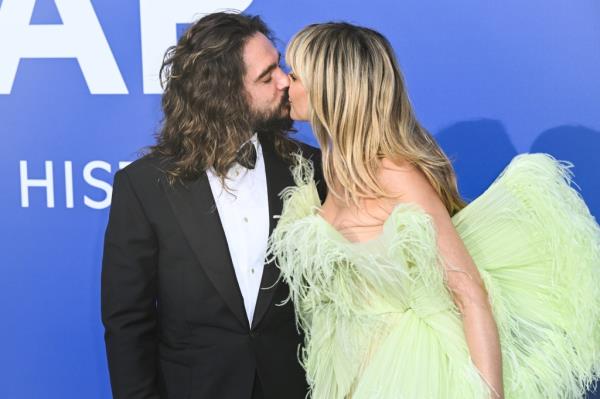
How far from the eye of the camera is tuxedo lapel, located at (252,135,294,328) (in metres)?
1.61

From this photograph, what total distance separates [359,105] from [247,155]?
17.2 inches

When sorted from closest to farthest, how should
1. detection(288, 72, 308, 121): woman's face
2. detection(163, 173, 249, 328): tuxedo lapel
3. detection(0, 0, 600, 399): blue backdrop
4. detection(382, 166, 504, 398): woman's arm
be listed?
detection(382, 166, 504, 398): woman's arm, detection(288, 72, 308, 121): woman's face, detection(163, 173, 249, 328): tuxedo lapel, detection(0, 0, 600, 399): blue backdrop

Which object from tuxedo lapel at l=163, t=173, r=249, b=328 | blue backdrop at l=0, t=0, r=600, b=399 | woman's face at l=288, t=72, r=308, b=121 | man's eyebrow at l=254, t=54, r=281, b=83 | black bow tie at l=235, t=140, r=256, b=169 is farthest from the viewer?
blue backdrop at l=0, t=0, r=600, b=399

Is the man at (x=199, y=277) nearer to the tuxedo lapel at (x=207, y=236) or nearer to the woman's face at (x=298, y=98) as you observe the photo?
the tuxedo lapel at (x=207, y=236)

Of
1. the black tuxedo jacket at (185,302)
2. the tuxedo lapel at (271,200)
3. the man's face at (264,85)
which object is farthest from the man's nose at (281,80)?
the black tuxedo jacket at (185,302)

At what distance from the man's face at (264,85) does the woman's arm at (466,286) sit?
0.51 m

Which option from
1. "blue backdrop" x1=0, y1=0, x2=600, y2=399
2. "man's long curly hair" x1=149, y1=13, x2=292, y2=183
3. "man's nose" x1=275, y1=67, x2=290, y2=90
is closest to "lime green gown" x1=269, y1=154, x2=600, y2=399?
"man's long curly hair" x1=149, y1=13, x2=292, y2=183

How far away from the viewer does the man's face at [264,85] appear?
1812mm

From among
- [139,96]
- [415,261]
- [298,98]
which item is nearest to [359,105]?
[298,98]

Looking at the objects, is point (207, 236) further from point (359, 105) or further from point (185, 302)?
point (359, 105)

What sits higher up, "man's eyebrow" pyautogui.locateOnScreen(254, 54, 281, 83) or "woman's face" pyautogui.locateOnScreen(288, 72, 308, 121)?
"man's eyebrow" pyautogui.locateOnScreen(254, 54, 281, 83)

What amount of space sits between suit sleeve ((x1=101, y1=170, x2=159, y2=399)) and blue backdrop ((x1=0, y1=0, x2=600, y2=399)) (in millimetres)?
565

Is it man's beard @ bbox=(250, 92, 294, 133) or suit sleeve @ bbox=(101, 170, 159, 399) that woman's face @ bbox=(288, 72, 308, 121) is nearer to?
man's beard @ bbox=(250, 92, 294, 133)

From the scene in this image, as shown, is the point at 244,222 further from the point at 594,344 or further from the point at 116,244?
the point at 594,344
